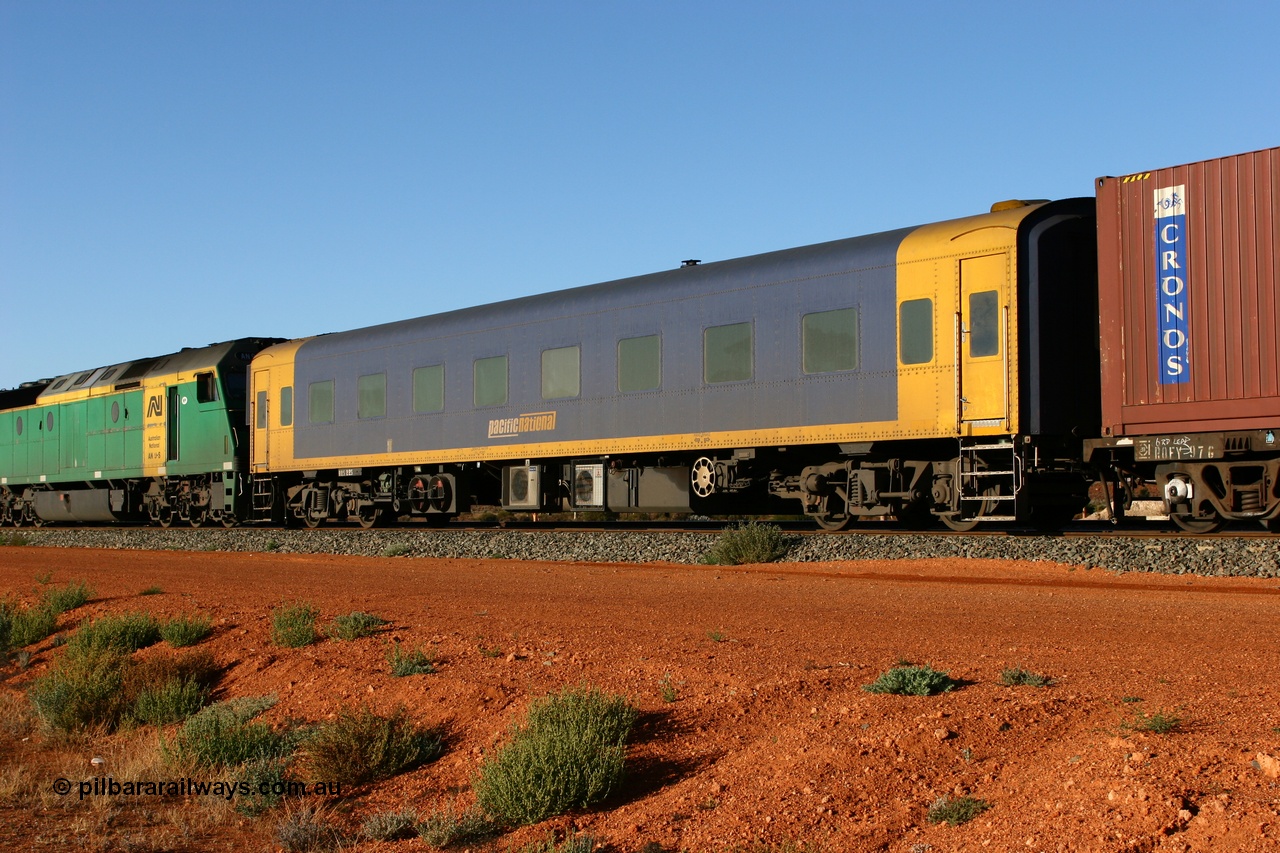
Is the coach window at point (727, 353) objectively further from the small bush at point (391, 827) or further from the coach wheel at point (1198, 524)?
the small bush at point (391, 827)

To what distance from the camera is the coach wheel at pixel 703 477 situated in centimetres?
1689

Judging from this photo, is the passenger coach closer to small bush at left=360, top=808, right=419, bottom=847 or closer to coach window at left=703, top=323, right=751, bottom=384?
coach window at left=703, top=323, right=751, bottom=384

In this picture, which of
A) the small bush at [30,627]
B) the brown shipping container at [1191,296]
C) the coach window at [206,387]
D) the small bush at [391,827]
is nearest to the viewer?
the small bush at [391,827]

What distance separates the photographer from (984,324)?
1352cm

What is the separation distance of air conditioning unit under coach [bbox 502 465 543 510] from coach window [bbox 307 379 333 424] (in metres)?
4.93

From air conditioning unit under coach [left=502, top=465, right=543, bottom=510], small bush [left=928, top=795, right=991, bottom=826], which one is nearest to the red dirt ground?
small bush [left=928, top=795, right=991, bottom=826]

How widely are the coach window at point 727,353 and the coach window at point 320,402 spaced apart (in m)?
9.69

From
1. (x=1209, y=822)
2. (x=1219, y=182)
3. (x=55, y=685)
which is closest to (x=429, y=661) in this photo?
(x=55, y=685)

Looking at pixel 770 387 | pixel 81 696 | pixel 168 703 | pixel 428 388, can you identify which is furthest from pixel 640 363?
pixel 81 696

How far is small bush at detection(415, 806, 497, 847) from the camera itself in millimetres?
6051

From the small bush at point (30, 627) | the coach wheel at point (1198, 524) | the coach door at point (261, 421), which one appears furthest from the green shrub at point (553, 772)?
the coach door at point (261, 421)

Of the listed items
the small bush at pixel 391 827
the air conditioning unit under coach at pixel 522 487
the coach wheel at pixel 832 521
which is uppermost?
the air conditioning unit under coach at pixel 522 487

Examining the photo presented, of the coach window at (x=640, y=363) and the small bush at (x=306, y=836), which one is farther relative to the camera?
the coach window at (x=640, y=363)

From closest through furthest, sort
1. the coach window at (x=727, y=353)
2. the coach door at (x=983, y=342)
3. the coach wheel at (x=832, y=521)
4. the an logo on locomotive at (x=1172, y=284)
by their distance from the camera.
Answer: the an logo on locomotive at (x=1172, y=284) < the coach door at (x=983, y=342) < the coach window at (x=727, y=353) < the coach wheel at (x=832, y=521)
